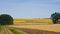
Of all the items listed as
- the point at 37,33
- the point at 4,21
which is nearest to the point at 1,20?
the point at 4,21

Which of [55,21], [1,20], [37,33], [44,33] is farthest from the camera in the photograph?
[55,21]

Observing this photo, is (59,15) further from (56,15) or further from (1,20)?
(1,20)

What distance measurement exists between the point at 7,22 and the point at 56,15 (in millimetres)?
21595

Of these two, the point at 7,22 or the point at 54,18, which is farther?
the point at 54,18

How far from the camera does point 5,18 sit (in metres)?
82.0

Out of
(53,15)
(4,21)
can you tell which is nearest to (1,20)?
(4,21)

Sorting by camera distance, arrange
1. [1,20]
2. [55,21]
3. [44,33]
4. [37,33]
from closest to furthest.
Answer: [44,33] < [37,33] < [1,20] < [55,21]

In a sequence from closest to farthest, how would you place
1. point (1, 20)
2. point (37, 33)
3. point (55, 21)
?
1. point (37, 33)
2. point (1, 20)
3. point (55, 21)

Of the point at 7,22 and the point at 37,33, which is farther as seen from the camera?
the point at 7,22

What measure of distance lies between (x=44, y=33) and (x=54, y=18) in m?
62.0

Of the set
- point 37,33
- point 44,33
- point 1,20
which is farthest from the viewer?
point 1,20

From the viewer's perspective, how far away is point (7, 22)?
80.2m

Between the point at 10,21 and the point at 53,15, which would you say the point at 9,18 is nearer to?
the point at 10,21

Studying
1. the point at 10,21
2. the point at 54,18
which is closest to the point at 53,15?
the point at 54,18
